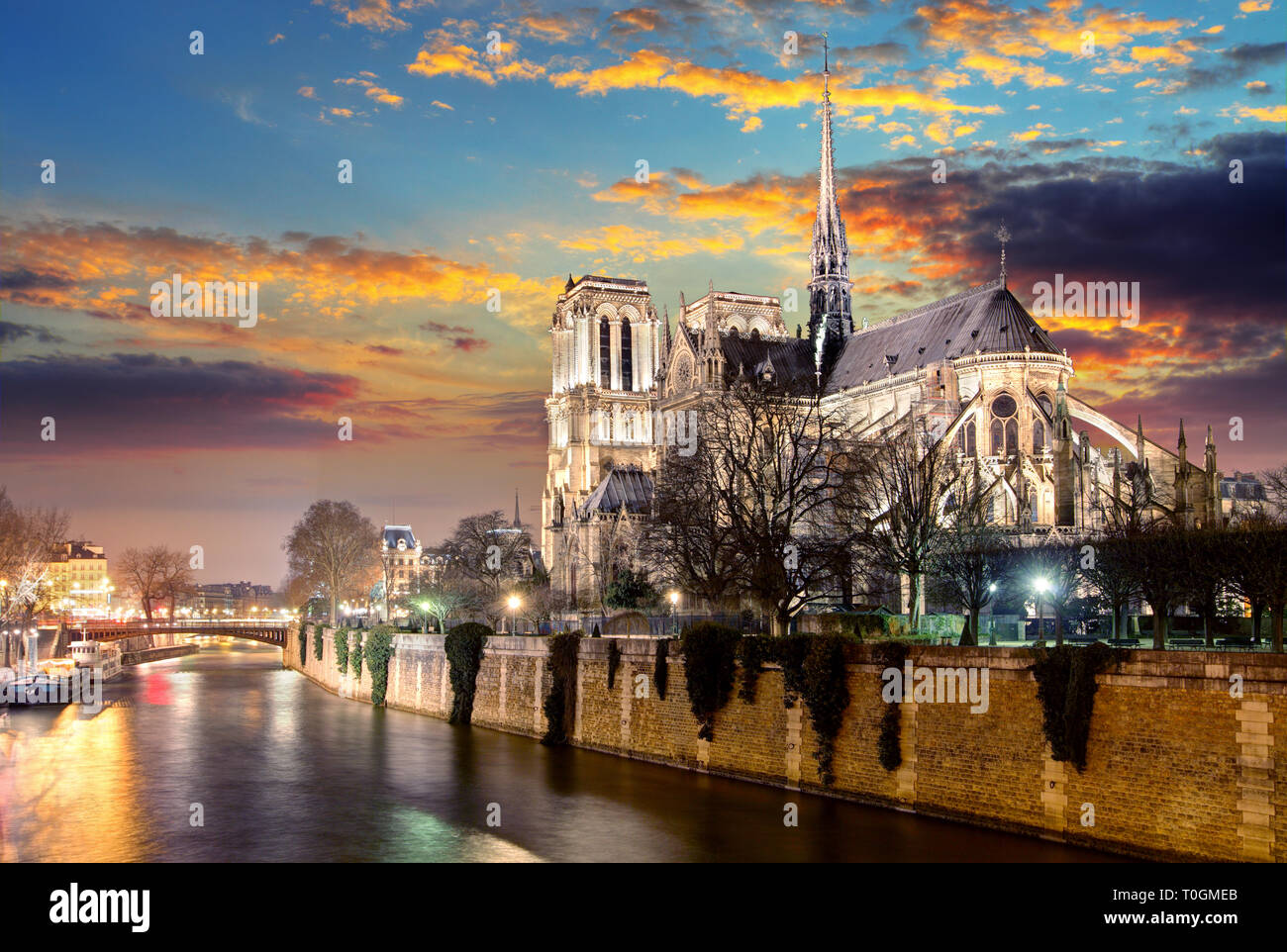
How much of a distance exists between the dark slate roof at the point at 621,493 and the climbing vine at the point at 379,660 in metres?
17.3

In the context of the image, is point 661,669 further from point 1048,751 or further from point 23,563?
Answer: point 23,563

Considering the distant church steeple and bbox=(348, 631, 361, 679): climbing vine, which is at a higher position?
the distant church steeple

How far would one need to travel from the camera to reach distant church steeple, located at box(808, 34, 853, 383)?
71688 millimetres

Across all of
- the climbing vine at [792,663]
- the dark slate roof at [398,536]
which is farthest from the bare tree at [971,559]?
the dark slate roof at [398,536]

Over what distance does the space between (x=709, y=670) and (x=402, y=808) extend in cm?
735

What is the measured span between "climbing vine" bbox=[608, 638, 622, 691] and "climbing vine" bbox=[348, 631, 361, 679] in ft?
79.3

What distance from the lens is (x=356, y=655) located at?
173ft

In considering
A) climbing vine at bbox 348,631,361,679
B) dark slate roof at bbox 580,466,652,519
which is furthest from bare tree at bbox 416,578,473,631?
climbing vine at bbox 348,631,361,679

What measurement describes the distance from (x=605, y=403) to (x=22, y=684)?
48400 millimetres

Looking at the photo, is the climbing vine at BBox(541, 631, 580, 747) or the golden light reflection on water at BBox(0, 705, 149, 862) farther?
the climbing vine at BBox(541, 631, 580, 747)

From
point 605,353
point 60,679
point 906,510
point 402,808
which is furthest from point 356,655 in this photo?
point 605,353

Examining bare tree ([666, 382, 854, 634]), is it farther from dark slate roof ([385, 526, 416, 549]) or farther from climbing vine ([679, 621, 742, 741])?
dark slate roof ([385, 526, 416, 549])

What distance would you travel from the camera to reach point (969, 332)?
57.7 m
